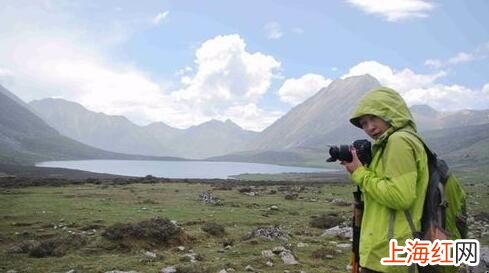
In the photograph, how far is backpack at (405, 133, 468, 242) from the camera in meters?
5.08

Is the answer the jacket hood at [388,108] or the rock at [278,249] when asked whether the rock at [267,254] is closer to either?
the rock at [278,249]

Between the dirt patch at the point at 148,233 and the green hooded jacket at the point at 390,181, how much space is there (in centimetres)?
1397

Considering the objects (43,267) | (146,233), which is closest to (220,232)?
(146,233)

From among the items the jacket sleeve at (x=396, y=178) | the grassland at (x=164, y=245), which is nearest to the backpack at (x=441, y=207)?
the jacket sleeve at (x=396, y=178)

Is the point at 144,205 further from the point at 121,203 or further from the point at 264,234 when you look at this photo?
the point at 264,234

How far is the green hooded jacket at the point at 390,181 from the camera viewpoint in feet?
16.4

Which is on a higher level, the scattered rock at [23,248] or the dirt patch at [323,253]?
the dirt patch at [323,253]

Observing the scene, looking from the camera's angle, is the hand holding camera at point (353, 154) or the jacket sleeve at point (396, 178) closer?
the jacket sleeve at point (396, 178)

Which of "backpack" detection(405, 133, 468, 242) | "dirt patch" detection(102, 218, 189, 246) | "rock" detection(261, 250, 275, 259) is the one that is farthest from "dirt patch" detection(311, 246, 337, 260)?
"backpack" detection(405, 133, 468, 242)

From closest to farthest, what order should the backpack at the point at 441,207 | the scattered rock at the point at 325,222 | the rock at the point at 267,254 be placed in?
1. the backpack at the point at 441,207
2. the rock at the point at 267,254
3. the scattered rock at the point at 325,222

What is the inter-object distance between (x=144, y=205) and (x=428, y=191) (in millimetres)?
30834

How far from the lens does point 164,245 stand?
59.5 ft

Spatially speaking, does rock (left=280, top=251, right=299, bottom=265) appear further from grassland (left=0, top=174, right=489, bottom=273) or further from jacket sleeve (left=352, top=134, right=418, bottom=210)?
jacket sleeve (left=352, top=134, right=418, bottom=210)

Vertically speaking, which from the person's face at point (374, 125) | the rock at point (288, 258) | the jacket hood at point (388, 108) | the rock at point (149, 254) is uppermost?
the jacket hood at point (388, 108)
